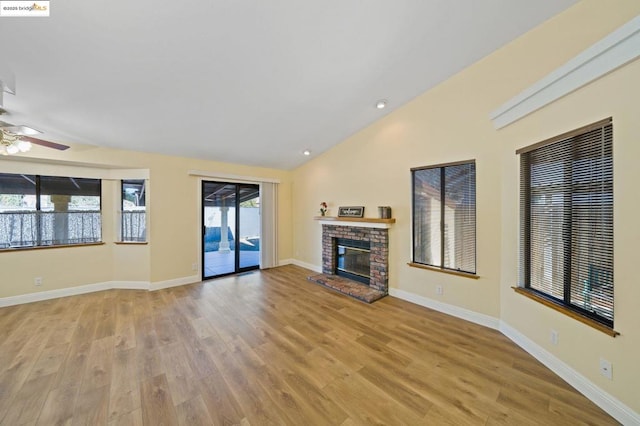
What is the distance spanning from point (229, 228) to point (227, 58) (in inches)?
149

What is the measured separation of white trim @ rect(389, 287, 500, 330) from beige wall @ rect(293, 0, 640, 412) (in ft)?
0.23

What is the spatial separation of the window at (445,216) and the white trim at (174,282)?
4318 mm

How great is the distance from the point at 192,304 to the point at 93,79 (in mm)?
3093

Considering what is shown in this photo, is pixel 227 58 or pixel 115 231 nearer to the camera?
pixel 227 58

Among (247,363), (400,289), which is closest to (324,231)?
(400,289)

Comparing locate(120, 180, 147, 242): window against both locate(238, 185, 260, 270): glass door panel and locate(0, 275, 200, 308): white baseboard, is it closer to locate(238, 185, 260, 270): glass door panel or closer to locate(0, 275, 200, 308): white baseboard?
locate(0, 275, 200, 308): white baseboard

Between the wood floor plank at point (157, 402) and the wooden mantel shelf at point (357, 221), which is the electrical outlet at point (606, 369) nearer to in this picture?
the wooden mantel shelf at point (357, 221)

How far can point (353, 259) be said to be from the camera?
463cm

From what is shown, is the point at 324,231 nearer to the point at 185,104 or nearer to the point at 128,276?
the point at 185,104

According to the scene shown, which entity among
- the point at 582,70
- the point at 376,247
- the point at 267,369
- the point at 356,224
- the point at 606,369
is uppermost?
the point at 582,70

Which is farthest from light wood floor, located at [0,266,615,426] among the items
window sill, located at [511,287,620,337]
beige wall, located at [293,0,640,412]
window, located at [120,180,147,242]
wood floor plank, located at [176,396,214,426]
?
window, located at [120,180,147,242]

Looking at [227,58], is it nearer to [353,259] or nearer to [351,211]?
[351,211]

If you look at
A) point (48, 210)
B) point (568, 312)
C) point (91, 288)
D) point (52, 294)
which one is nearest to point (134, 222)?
point (48, 210)

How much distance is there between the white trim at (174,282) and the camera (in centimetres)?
412
